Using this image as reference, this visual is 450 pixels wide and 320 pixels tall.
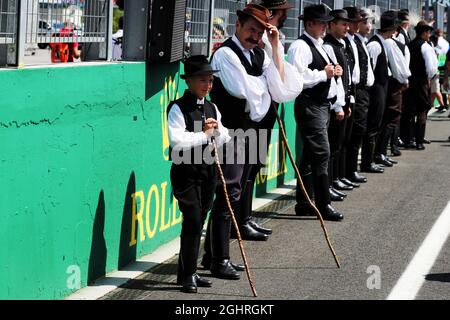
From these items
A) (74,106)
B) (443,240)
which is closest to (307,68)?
(443,240)

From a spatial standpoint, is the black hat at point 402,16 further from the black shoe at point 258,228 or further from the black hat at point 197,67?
the black hat at point 197,67

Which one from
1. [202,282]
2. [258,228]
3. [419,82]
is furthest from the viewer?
[419,82]

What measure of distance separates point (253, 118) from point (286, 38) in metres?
5.56

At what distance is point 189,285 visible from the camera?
774cm

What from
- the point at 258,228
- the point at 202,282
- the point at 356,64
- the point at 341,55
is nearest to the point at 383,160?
the point at 356,64

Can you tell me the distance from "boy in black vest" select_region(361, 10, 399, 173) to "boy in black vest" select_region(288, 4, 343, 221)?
3.59 m

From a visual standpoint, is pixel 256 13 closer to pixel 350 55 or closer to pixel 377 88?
pixel 350 55

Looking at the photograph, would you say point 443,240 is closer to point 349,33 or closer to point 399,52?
point 349,33

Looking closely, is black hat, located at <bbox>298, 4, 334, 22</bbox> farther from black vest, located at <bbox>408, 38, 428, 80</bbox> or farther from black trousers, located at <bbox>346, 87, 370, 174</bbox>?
black vest, located at <bbox>408, 38, 428, 80</bbox>

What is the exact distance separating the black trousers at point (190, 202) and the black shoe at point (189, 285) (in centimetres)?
3

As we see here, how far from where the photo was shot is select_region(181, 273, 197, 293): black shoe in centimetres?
772

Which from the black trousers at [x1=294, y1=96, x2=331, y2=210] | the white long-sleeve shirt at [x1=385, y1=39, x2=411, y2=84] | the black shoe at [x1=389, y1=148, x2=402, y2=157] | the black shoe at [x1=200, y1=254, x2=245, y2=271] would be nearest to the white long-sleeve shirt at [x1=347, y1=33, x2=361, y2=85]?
the black trousers at [x1=294, y1=96, x2=331, y2=210]

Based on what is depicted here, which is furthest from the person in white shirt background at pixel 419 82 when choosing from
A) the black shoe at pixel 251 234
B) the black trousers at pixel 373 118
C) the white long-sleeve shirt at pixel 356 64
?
the black shoe at pixel 251 234

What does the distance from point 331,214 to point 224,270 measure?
291 cm
